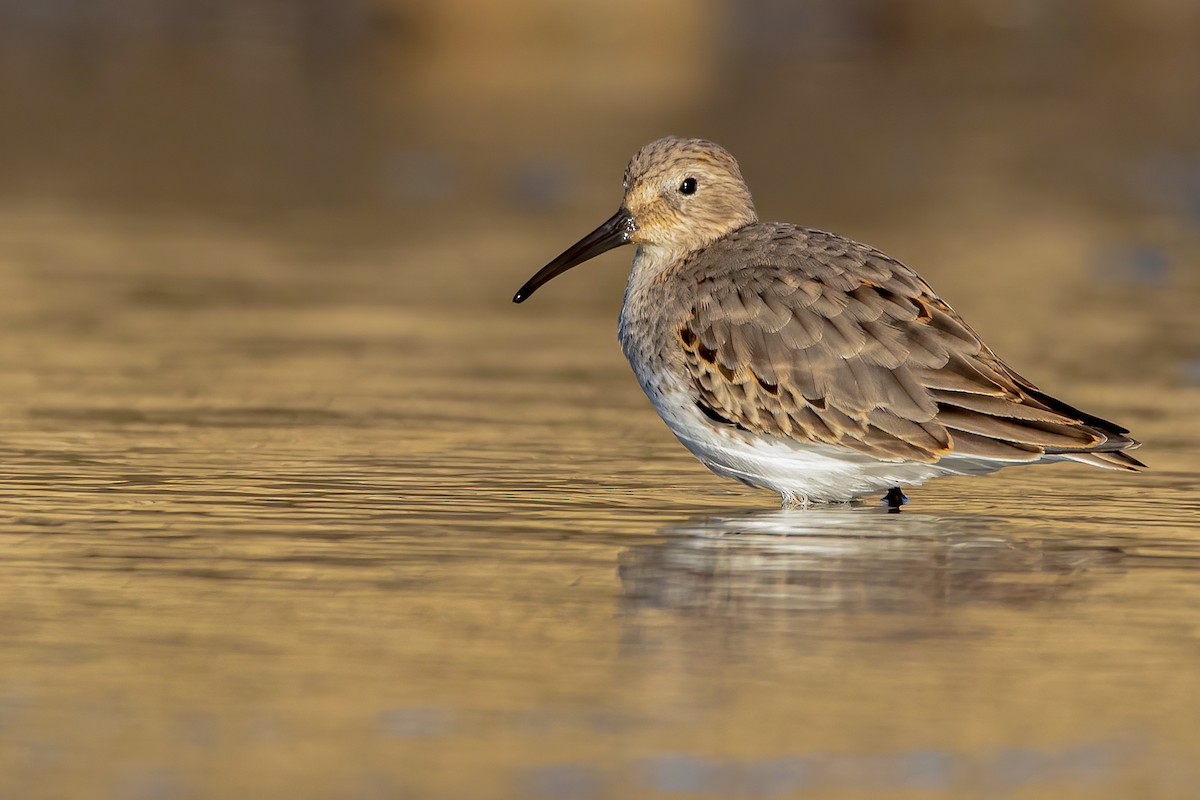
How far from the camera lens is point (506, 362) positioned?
42.2 ft

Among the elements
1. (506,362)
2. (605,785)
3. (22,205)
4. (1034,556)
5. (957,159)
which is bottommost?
(605,785)

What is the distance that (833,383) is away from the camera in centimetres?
938

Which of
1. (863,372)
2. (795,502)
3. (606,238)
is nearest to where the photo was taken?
(863,372)

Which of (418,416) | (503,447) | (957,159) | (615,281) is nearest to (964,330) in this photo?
(503,447)

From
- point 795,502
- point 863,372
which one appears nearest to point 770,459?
point 795,502

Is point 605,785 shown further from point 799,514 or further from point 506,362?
point 506,362

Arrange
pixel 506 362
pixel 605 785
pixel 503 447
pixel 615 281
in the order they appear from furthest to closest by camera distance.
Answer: pixel 615 281 → pixel 506 362 → pixel 503 447 → pixel 605 785

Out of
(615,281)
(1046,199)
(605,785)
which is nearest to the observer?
(605,785)

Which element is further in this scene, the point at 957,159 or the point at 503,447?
the point at 957,159

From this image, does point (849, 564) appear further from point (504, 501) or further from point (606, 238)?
point (606, 238)

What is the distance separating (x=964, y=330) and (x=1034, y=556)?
1.28 meters

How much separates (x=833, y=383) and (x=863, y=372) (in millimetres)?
133

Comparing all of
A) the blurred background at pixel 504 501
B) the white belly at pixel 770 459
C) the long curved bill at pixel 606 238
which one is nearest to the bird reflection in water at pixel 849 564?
the blurred background at pixel 504 501

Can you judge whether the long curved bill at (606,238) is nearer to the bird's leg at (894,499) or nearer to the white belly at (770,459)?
the white belly at (770,459)
